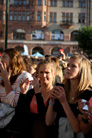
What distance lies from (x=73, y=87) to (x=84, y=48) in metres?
29.1

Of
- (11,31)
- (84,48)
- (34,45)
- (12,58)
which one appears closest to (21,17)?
(11,31)

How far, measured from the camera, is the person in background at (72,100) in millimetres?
2221

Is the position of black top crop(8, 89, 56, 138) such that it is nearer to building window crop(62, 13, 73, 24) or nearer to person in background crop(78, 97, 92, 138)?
person in background crop(78, 97, 92, 138)

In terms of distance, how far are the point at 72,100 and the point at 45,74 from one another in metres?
0.60

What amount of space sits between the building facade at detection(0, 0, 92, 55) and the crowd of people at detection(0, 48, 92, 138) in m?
30.2

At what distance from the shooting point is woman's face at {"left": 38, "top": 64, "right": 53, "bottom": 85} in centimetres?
278

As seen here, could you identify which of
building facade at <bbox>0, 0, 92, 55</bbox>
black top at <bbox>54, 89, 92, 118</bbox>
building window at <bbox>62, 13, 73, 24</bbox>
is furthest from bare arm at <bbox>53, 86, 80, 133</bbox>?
building window at <bbox>62, 13, 73, 24</bbox>

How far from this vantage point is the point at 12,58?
10.6 feet

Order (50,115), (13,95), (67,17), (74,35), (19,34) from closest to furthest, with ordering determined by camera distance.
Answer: (50,115) → (13,95) → (19,34) → (67,17) → (74,35)

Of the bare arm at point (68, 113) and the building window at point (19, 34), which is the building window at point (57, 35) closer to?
the building window at point (19, 34)

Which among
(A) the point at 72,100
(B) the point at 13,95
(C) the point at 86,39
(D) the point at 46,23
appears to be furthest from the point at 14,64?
(D) the point at 46,23

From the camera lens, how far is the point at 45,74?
281 cm

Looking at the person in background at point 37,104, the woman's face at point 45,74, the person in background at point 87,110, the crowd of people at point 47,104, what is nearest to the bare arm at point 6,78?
the crowd of people at point 47,104

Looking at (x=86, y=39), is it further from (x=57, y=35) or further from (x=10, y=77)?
(x=10, y=77)
